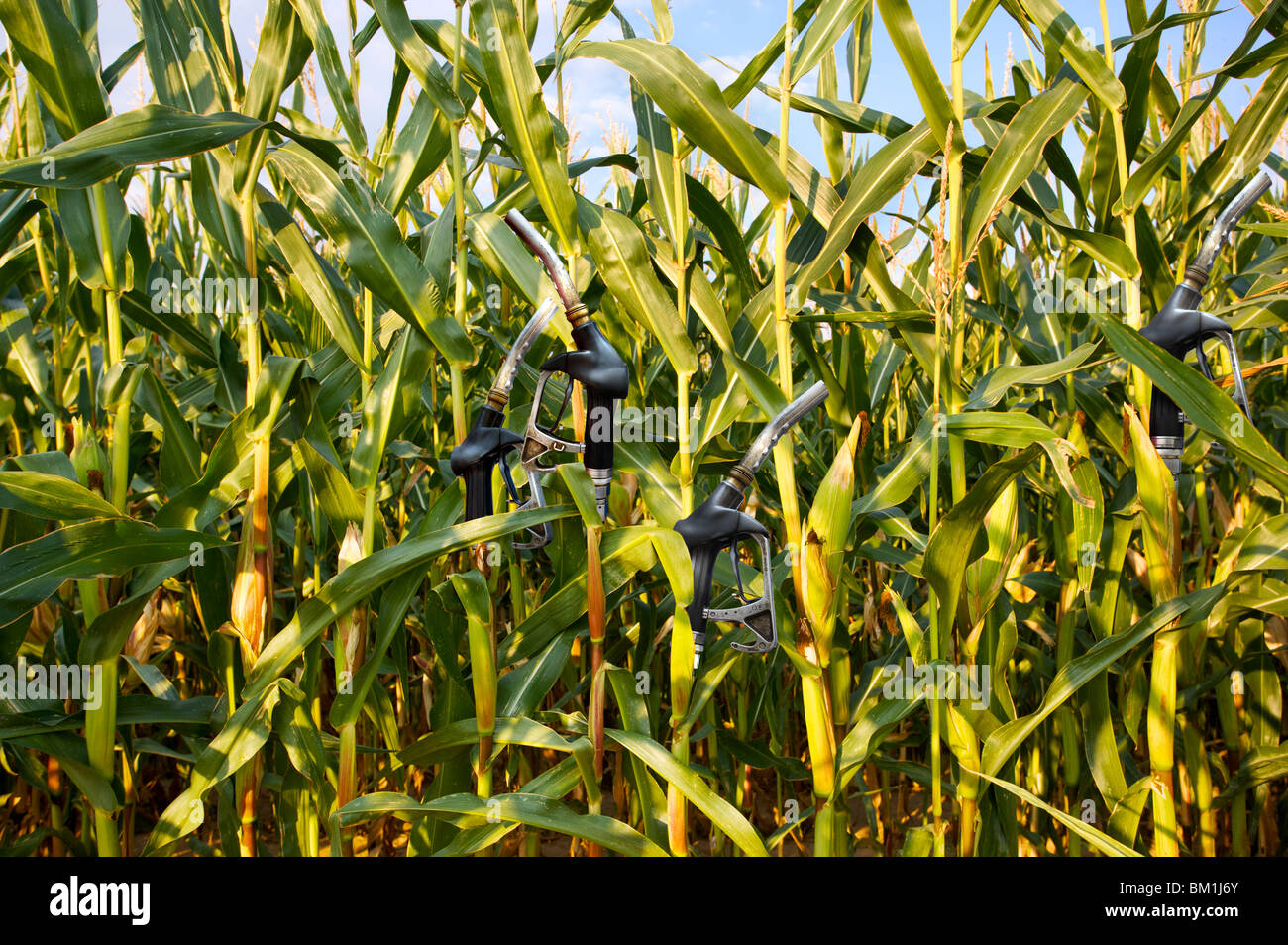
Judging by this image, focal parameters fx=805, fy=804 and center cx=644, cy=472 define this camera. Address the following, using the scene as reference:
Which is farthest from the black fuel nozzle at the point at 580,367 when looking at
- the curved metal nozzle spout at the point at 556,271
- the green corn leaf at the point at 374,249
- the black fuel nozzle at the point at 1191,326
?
the black fuel nozzle at the point at 1191,326

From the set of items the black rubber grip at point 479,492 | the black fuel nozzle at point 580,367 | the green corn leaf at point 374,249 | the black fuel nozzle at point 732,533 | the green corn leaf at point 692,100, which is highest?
the green corn leaf at point 692,100

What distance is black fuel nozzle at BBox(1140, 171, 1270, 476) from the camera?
1229mm

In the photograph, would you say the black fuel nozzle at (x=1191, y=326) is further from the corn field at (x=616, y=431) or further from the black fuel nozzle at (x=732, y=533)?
the black fuel nozzle at (x=732, y=533)

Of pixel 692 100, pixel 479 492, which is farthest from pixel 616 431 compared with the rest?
pixel 692 100

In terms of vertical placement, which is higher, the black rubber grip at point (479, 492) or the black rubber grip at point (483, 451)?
the black rubber grip at point (483, 451)

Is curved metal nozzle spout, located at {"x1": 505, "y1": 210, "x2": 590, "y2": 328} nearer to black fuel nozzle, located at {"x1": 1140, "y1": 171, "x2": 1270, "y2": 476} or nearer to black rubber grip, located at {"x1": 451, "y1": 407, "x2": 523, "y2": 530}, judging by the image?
black rubber grip, located at {"x1": 451, "y1": 407, "x2": 523, "y2": 530}

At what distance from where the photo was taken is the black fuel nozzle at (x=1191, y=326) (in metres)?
1.23

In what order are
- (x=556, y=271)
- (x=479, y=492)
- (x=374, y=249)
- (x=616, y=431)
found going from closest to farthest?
(x=556, y=271), (x=479, y=492), (x=374, y=249), (x=616, y=431)

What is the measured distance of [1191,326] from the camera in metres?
1.29

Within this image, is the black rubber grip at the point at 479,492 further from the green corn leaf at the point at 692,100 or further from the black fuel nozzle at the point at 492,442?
the green corn leaf at the point at 692,100

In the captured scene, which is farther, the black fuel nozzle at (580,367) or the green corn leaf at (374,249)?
the green corn leaf at (374,249)

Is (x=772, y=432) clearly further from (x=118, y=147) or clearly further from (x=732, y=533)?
(x=118, y=147)
